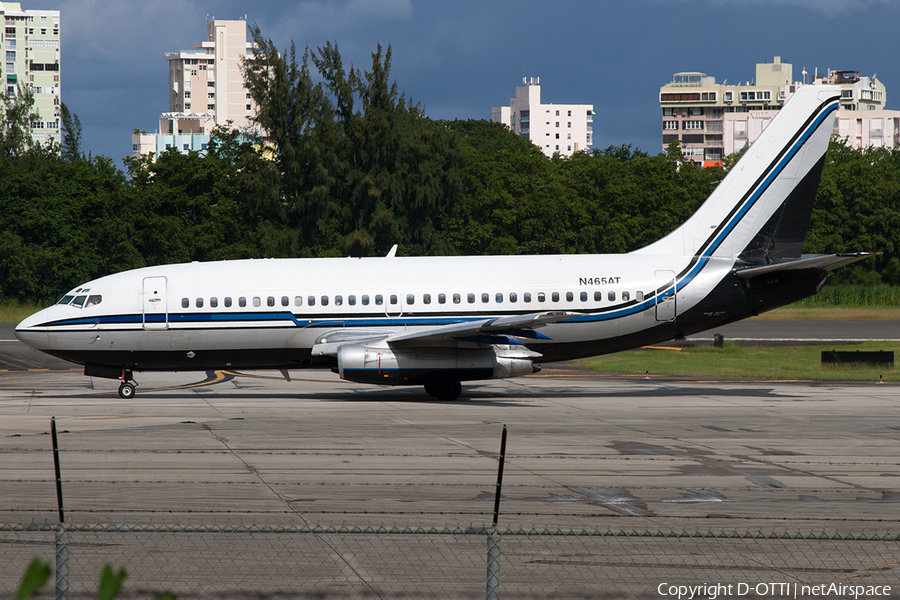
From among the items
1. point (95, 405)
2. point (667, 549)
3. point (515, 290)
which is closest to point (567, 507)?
→ point (667, 549)

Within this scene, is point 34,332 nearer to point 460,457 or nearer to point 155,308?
point 155,308

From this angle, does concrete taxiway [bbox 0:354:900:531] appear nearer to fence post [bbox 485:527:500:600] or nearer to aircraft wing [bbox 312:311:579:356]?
aircraft wing [bbox 312:311:579:356]

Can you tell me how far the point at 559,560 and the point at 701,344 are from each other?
40642 millimetres

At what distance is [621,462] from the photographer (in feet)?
60.0

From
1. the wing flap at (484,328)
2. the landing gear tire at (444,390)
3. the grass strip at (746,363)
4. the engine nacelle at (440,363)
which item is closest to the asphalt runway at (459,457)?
the landing gear tire at (444,390)

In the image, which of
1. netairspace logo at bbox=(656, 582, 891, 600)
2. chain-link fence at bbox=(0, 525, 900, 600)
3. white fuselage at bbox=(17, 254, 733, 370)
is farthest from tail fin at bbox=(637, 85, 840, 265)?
netairspace logo at bbox=(656, 582, 891, 600)

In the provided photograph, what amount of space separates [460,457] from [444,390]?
1143 centimetres

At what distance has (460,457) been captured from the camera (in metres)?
18.7

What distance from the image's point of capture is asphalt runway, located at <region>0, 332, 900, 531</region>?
1392 cm

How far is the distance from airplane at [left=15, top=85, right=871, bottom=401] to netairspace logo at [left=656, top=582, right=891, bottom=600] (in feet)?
58.0

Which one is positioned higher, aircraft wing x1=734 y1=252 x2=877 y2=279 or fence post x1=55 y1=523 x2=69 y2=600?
aircraft wing x1=734 y1=252 x2=877 y2=279

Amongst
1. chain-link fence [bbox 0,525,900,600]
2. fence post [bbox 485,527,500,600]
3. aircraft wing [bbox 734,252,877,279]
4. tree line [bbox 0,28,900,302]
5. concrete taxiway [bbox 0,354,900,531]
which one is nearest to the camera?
fence post [bbox 485,527,500,600]

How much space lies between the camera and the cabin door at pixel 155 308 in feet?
96.3

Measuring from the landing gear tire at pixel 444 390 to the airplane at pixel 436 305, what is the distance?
0.18ft
